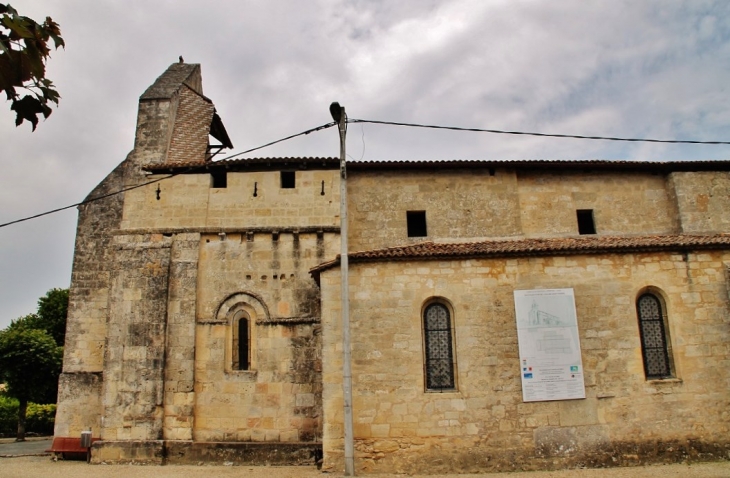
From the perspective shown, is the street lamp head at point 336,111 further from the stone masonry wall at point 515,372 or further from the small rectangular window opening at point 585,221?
the small rectangular window opening at point 585,221

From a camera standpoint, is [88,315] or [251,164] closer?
[251,164]

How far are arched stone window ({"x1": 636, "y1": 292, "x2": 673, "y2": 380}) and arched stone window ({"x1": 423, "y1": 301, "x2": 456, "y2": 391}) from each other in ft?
14.5

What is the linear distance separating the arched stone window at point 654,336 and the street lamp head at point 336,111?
8.26 meters

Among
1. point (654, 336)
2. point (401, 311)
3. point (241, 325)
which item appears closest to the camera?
point (401, 311)

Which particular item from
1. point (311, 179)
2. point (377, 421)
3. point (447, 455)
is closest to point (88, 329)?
point (311, 179)

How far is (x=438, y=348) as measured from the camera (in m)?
12.4

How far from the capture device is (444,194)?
52.2ft

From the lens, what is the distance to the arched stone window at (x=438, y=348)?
1220 centimetres

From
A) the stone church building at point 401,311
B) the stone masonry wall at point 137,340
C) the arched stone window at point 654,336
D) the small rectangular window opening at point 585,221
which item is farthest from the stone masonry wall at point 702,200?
the stone masonry wall at point 137,340

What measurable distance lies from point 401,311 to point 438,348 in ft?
3.96

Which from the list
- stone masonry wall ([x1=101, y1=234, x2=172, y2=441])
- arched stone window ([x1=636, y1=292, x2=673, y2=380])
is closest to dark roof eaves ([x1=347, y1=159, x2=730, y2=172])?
arched stone window ([x1=636, y1=292, x2=673, y2=380])

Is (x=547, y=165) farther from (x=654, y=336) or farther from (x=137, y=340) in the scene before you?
(x=137, y=340)

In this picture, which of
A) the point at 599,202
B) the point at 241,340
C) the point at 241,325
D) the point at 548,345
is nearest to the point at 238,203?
the point at 241,325

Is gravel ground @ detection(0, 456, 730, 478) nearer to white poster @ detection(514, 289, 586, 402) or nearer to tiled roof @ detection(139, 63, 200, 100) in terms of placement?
white poster @ detection(514, 289, 586, 402)
